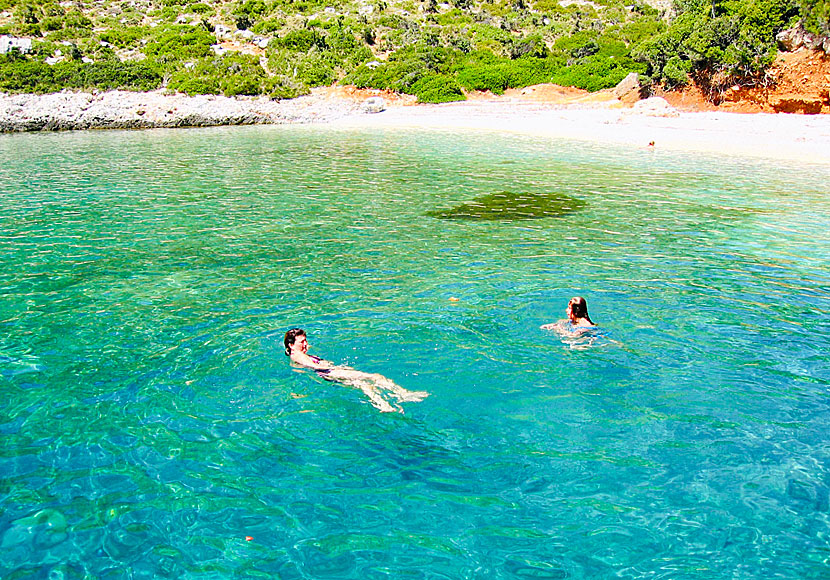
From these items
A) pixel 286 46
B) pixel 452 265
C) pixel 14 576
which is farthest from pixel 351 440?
pixel 286 46

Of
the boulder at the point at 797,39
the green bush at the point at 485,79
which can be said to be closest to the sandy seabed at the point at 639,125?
the green bush at the point at 485,79

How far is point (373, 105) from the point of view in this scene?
63.2 meters

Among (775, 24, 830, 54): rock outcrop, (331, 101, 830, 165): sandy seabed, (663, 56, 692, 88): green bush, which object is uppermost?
(775, 24, 830, 54): rock outcrop

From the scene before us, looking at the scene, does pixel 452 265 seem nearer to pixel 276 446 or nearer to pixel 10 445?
pixel 276 446

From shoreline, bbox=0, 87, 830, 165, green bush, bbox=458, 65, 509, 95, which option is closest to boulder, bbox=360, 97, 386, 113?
shoreline, bbox=0, 87, 830, 165

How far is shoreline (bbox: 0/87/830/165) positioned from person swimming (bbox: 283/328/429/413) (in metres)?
31.5

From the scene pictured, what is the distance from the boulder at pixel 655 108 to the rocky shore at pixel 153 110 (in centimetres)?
2729

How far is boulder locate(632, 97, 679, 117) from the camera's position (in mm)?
48156

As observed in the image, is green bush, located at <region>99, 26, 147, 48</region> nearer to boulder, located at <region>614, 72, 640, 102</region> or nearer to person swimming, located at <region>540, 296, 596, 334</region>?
boulder, located at <region>614, 72, 640, 102</region>

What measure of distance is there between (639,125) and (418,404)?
148 feet

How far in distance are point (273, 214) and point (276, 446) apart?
46.1 feet

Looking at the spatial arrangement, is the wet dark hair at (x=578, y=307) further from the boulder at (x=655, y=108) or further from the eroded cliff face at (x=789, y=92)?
the boulder at (x=655, y=108)

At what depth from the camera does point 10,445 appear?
7.31 meters

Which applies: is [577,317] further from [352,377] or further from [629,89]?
[629,89]
